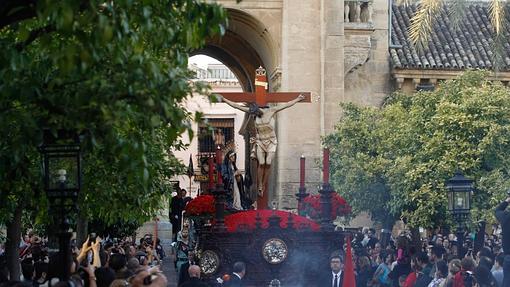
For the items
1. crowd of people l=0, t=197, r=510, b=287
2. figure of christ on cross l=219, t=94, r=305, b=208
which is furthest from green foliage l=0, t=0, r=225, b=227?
figure of christ on cross l=219, t=94, r=305, b=208

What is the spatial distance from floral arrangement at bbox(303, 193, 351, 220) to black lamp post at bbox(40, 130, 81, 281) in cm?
608

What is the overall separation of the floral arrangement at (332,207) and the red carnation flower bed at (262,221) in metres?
0.60

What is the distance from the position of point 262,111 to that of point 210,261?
6515mm

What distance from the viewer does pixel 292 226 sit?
17.3 meters

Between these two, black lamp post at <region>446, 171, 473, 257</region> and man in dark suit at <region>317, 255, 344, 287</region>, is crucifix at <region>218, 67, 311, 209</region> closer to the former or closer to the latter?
black lamp post at <region>446, 171, 473, 257</region>

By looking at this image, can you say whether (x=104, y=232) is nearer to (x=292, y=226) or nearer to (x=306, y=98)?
(x=306, y=98)

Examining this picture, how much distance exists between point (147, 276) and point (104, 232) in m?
26.4

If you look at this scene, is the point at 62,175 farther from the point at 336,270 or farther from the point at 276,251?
the point at 276,251

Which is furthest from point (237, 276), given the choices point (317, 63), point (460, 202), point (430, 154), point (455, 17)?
point (317, 63)

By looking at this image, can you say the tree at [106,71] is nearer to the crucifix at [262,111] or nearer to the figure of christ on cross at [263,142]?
the crucifix at [262,111]

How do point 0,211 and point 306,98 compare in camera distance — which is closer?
point 0,211

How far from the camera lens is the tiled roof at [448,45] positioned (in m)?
42.5

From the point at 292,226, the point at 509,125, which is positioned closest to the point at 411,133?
the point at 509,125

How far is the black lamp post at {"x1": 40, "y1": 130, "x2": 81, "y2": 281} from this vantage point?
11742mm
